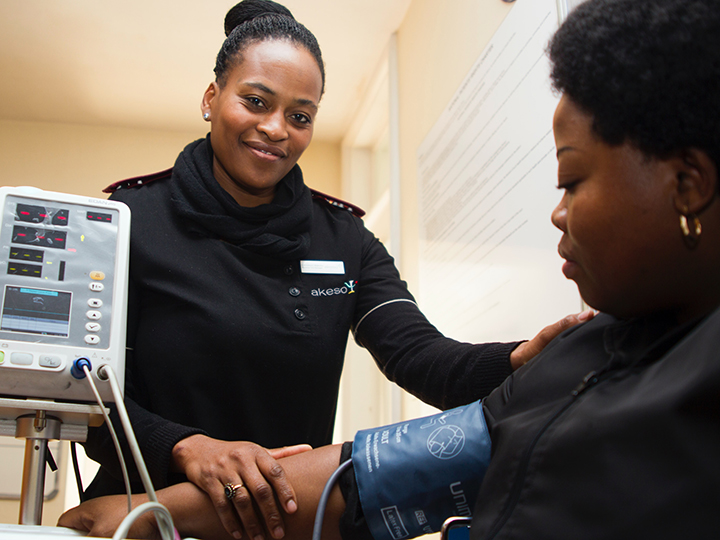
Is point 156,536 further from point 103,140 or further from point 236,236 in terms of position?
point 103,140

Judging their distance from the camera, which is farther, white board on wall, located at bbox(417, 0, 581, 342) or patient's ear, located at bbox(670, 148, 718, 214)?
white board on wall, located at bbox(417, 0, 581, 342)

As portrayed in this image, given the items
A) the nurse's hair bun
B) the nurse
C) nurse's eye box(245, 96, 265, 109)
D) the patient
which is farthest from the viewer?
the nurse's hair bun

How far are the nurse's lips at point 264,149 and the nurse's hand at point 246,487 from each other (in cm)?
57

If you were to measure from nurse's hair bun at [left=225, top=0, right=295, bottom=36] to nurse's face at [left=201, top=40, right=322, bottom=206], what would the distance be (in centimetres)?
14

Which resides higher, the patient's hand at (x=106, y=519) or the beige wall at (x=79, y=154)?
the beige wall at (x=79, y=154)

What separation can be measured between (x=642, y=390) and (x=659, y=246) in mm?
122

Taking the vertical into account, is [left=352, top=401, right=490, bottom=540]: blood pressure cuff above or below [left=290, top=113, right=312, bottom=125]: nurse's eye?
below

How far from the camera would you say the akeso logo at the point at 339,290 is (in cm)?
114

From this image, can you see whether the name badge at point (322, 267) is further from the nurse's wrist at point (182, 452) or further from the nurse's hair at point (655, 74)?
the nurse's hair at point (655, 74)

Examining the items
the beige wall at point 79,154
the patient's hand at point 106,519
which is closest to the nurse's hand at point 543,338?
the patient's hand at point 106,519

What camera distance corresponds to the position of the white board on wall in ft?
4.51

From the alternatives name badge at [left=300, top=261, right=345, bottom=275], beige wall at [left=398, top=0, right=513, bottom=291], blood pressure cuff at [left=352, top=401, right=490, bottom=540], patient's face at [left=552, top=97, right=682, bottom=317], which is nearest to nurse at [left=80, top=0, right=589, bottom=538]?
name badge at [left=300, top=261, right=345, bottom=275]

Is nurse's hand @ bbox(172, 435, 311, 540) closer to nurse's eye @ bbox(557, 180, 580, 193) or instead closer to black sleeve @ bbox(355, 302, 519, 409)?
black sleeve @ bbox(355, 302, 519, 409)

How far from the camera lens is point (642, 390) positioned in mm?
429
